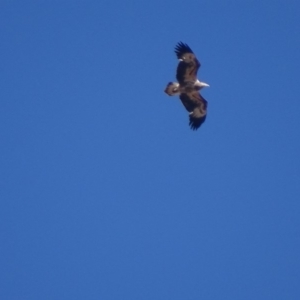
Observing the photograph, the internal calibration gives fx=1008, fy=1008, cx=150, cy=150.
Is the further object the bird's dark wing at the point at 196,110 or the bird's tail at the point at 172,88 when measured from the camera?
the bird's dark wing at the point at 196,110

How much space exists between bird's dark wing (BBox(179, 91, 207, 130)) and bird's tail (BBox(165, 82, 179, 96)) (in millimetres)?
401

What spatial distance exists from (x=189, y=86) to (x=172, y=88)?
408mm

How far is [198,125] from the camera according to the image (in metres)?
24.1

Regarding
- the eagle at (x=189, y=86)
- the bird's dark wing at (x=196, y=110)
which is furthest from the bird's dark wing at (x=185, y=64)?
the bird's dark wing at (x=196, y=110)

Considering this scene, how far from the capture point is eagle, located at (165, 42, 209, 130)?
2347cm

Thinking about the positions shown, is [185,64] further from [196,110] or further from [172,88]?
[196,110]

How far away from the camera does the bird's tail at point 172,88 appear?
2356cm

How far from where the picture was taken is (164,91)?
23.5 meters

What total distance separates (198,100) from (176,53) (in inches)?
50.7

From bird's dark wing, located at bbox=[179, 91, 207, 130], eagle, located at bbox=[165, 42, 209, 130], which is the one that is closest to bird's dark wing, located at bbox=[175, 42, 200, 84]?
eagle, located at bbox=[165, 42, 209, 130]

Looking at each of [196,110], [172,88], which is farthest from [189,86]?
[196,110]

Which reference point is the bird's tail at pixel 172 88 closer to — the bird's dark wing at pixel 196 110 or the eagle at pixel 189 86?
the eagle at pixel 189 86

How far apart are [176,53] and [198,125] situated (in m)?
1.84

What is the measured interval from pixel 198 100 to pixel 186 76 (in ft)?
2.35
